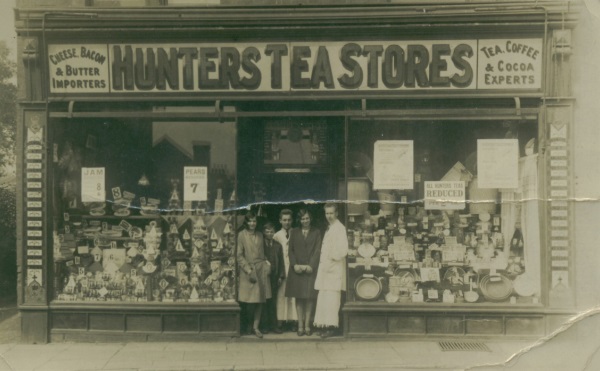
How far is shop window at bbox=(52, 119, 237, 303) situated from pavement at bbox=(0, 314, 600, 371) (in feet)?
2.57

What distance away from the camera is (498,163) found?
9594mm

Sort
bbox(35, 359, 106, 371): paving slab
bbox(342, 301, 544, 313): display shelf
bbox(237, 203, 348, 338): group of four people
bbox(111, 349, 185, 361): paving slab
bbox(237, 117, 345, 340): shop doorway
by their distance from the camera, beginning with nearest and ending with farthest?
bbox(35, 359, 106, 371): paving slab → bbox(111, 349, 185, 361): paving slab → bbox(342, 301, 544, 313): display shelf → bbox(237, 203, 348, 338): group of four people → bbox(237, 117, 345, 340): shop doorway

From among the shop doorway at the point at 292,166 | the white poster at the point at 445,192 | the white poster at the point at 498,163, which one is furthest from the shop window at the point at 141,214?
the white poster at the point at 498,163

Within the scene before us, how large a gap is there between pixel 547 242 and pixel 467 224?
1066 mm

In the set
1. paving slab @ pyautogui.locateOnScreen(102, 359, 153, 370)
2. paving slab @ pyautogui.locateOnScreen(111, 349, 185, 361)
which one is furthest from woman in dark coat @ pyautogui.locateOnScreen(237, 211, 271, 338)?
paving slab @ pyautogui.locateOnScreen(102, 359, 153, 370)

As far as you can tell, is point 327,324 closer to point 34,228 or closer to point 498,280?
point 498,280

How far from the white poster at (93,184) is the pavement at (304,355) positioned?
6.48ft

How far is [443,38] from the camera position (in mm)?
9438

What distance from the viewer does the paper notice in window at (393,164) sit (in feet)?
31.6

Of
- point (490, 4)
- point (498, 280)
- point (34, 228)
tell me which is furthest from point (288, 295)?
point (490, 4)

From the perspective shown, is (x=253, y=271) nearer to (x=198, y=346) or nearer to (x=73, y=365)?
(x=198, y=346)

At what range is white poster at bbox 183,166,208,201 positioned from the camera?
381 inches

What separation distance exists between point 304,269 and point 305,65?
276 centimetres

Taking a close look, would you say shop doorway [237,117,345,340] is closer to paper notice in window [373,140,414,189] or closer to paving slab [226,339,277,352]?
paving slab [226,339,277,352]
